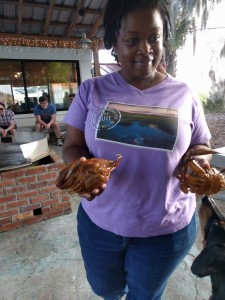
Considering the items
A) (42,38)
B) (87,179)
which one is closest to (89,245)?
(87,179)

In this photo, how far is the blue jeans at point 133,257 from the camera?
44.5 inches

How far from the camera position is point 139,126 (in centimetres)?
103

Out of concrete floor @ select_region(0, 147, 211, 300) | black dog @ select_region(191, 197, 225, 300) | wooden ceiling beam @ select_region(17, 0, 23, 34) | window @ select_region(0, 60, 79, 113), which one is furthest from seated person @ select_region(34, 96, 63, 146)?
black dog @ select_region(191, 197, 225, 300)

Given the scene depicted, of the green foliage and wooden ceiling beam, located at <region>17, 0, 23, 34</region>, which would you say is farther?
the green foliage

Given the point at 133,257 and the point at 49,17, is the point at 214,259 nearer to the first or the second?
the point at 133,257

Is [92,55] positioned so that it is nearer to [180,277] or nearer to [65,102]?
[65,102]

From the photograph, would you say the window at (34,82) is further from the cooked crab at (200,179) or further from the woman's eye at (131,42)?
the cooked crab at (200,179)

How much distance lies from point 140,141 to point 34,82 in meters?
8.64

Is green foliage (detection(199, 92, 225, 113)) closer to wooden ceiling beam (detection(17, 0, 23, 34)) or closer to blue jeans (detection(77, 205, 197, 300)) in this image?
wooden ceiling beam (detection(17, 0, 23, 34))

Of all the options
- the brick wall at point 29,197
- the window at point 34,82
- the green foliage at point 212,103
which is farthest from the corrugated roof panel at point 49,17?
the brick wall at point 29,197

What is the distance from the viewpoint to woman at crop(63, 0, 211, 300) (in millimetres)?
1006

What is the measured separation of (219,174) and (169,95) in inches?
14.9

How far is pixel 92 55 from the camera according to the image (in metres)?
9.53

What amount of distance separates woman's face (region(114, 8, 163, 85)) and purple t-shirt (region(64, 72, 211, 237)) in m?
0.10
